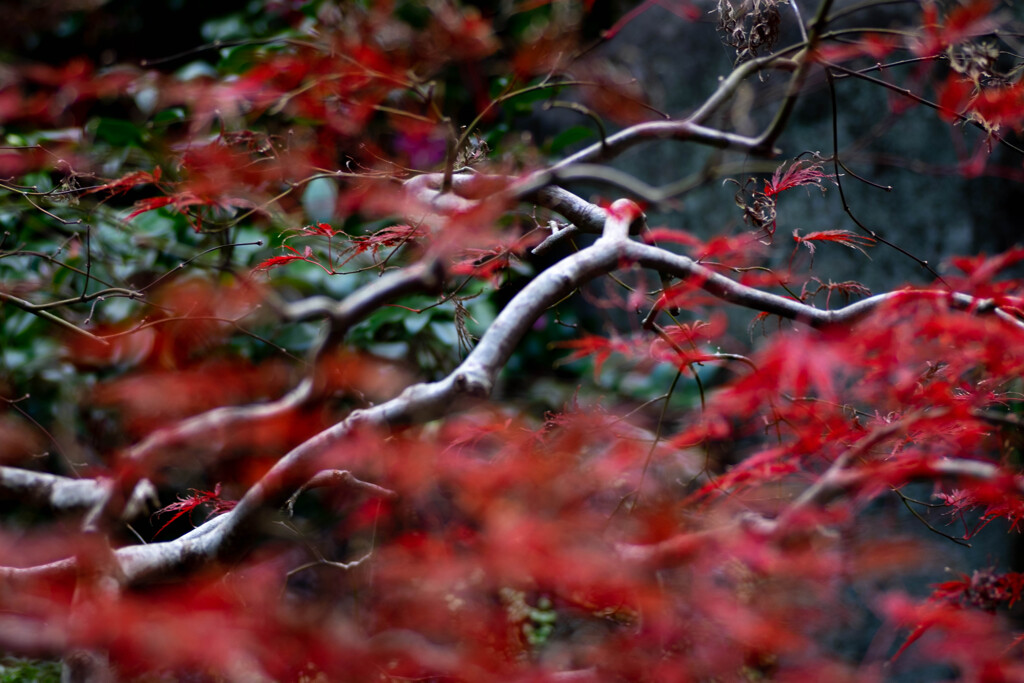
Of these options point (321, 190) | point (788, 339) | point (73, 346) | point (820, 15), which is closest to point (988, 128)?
point (820, 15)

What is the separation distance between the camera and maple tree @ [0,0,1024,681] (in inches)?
24.9

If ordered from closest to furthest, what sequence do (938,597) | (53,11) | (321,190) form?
(938,597) → (321,190) → (53,11)

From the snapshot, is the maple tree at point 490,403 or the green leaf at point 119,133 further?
the green leaf at point 119,133

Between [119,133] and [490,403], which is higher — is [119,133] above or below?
above

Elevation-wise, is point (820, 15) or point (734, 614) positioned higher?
point (820, 15)

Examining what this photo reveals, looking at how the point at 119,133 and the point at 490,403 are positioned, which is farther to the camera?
the point at 119,133

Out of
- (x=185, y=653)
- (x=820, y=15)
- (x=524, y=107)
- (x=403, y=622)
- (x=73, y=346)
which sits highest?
(x=820, y=15)

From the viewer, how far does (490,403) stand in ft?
3.45

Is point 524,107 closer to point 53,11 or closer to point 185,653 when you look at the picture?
point 185,653

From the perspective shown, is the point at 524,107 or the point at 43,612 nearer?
the point at 43,612

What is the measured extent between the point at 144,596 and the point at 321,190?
46.4 inches

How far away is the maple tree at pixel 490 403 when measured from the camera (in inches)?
24.9

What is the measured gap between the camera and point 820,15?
69 cm

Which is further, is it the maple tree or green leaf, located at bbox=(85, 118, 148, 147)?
green leaf, located at bbox=(85, 118, 148, 147)
